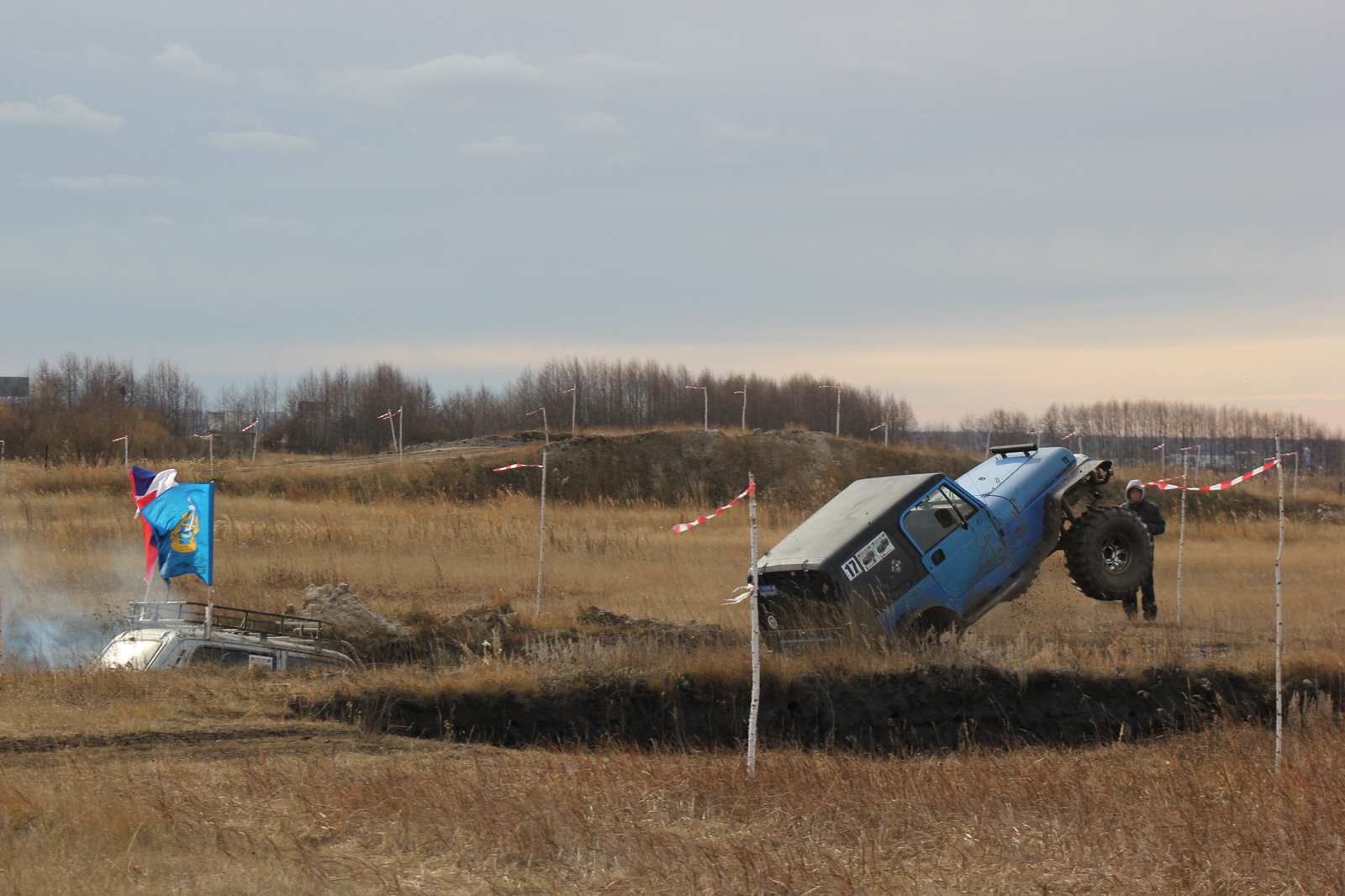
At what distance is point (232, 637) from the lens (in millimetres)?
10375

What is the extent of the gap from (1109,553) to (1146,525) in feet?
2.73

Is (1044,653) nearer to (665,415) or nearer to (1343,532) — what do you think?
(1343,532)

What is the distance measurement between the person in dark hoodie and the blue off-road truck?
24 centimetres

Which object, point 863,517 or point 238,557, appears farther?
point 238,557

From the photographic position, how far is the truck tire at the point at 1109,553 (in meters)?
14.0

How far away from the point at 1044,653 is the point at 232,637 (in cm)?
839

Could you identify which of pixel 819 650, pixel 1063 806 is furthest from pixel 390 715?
pixel 1063 806

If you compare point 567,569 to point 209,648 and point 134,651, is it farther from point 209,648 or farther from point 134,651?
point 134,651

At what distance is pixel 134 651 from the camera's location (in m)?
10.4

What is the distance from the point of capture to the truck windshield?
1016 cm

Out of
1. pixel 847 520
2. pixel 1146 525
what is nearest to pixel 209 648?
pixel 847 520

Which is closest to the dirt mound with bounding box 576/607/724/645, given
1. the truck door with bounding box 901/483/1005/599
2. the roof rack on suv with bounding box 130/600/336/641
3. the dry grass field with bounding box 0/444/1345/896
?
the dry grass field with bounding box 0/444/1345/896

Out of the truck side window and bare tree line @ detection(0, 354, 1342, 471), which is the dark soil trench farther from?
bare tree line @ detection(0, 354, 1342, 471)

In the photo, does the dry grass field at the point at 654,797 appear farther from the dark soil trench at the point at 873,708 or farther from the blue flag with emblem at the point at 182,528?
the blue flag with emblem at the point at 182,528
